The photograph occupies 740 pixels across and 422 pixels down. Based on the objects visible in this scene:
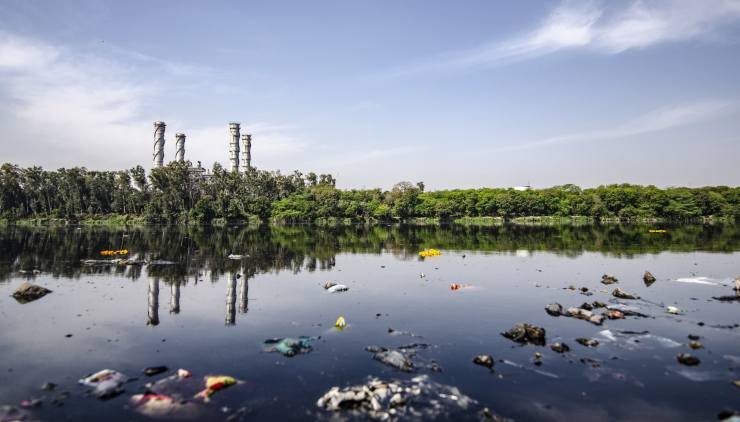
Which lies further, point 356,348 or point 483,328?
point 483,328

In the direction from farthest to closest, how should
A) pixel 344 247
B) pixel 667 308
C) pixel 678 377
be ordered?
pixel 344 247 → pixel 667 308 → pixel 678 377

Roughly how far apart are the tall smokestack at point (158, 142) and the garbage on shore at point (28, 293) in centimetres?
11485

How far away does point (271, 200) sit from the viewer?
392 feet

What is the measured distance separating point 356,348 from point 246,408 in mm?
5246

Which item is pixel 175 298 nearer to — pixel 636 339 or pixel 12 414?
pixel 12 414

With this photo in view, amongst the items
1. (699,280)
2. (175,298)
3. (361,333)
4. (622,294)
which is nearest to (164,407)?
(361,333)

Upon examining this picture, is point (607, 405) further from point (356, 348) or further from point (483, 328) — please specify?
point (356, 348)

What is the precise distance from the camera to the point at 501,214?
118688mm

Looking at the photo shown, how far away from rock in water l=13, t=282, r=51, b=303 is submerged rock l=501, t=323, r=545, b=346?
23.7m

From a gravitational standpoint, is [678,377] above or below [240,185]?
below

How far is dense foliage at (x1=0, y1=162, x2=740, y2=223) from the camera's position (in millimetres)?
103250

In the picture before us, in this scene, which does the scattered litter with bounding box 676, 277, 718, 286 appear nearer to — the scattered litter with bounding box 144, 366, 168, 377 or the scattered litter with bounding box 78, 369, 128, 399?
the scattered litter with bounding box 144, 366, 168, 377

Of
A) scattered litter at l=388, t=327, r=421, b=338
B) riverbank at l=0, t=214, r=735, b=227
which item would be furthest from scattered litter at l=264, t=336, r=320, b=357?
riverbank at l=0, t=214, r=735, b=227

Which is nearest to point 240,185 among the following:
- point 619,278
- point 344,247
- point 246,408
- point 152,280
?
point 344,247
